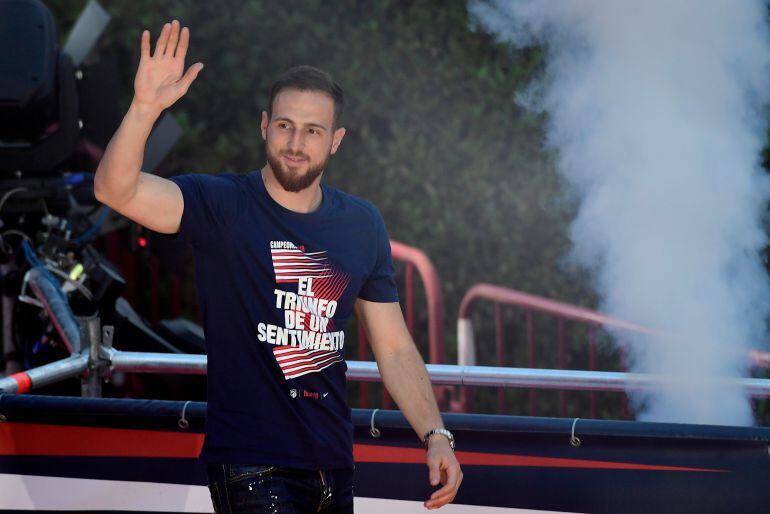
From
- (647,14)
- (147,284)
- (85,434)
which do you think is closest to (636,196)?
(647,14)

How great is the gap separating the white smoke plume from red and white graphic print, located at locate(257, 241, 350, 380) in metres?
1.90

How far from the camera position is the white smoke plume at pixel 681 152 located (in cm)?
477

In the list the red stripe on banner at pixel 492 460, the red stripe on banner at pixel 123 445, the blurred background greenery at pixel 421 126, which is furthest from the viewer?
the blurred background greenery at pixel 421 126

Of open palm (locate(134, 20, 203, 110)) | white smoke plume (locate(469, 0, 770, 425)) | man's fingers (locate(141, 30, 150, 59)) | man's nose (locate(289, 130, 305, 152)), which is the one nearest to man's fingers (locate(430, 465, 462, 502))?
man's nose (locate(289, 130, 305, 152))

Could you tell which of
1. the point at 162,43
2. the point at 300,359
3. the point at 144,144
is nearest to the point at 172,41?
the point at 162,43

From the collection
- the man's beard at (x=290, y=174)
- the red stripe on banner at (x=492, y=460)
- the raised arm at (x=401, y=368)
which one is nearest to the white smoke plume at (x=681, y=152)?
the red stripe on banner at (x=492, y=460)

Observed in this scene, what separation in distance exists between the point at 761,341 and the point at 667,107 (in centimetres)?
117

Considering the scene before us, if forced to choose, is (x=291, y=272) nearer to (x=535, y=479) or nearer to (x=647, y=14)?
(x=535, y=479)

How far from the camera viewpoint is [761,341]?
5.29 metres

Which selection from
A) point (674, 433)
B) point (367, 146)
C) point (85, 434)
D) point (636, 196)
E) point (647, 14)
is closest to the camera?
point (674, 433)

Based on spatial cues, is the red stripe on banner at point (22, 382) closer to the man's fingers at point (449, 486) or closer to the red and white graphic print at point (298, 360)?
the red and white graphic print at point (298, 360)

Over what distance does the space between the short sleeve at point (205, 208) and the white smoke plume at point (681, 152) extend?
214cm

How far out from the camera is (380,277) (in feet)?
10.5

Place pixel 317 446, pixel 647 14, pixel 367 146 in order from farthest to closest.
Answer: pixel 367 146 < pixel 647 14 < pixel 317 446
